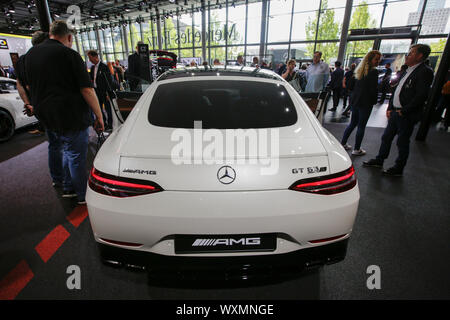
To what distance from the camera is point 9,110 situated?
16.5ft

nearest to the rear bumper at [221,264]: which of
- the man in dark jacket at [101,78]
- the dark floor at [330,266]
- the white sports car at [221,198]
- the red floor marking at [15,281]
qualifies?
the white sports car at [221,198]

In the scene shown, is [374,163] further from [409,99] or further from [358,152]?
[409,99]

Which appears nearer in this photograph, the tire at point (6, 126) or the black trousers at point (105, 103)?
the tire at point (6, 126)

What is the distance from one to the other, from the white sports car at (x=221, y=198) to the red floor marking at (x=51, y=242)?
1103 millimetres

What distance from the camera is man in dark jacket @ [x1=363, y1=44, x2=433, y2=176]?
10.0ft

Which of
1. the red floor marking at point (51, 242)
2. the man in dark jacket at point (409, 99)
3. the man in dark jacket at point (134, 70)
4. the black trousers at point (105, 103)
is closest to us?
the red floor marking at point (51, 242)

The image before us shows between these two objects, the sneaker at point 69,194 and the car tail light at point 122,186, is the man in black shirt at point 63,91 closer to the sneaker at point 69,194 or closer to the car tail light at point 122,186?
the sneaker at point 69,194

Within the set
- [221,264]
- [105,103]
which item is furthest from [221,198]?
[105,103]

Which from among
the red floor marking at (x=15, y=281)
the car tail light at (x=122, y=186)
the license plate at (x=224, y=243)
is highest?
the car tail light at (x=122, y=186)

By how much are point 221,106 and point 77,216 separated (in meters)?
1.92

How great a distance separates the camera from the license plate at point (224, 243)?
3.81 feet

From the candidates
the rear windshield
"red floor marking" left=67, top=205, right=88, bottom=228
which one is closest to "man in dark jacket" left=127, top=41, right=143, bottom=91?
"red floor marking" left=67, top=205, right=88, bottom=228
